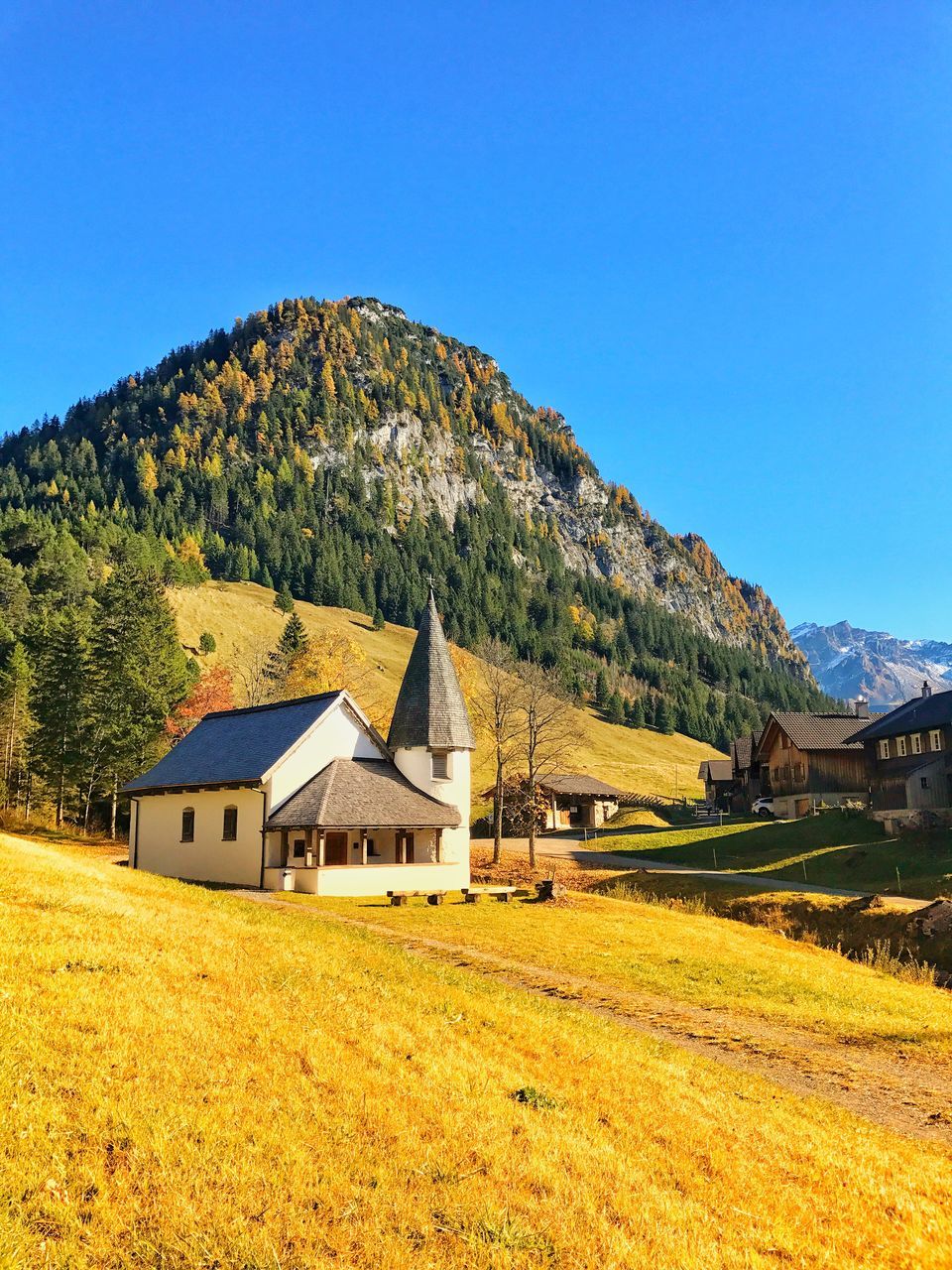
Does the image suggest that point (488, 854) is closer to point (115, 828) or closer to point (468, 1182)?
point (115, 828)

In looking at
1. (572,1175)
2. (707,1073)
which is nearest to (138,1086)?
(572,1175)

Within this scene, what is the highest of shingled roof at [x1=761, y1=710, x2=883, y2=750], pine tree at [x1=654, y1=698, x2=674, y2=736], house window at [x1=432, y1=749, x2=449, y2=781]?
pine tree at [x1=654, y1=698, x2=674, y2=736]

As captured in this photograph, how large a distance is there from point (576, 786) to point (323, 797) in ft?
181

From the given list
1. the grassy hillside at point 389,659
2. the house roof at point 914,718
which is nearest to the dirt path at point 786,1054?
the house roof at point 914,718

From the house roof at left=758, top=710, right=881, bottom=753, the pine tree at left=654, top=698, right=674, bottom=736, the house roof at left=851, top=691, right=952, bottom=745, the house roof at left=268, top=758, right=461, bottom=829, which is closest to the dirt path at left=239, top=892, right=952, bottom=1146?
the house roof at left=268, top=758, right=461, bottom=829

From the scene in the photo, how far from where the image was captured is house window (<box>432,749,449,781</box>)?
3931 centimetres

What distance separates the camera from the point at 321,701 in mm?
38719

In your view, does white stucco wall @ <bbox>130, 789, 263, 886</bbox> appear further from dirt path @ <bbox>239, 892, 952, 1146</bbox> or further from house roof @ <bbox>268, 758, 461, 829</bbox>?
dirt path @ <bbox>239, 892, 952, 1146</bbox>

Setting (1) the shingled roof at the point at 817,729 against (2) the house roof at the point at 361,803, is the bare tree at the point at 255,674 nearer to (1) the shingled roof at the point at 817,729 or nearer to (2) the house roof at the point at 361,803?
(2) the house roof at the point at 361,803

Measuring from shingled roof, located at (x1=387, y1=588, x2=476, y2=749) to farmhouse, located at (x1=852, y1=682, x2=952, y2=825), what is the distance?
27312 mm

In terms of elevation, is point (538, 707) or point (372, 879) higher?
point (538, 707)

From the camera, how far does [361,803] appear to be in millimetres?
35438

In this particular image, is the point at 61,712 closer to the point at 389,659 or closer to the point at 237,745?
the point at 237,745

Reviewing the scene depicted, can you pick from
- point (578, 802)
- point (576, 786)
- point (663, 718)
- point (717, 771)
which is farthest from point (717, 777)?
point (663, 718)
